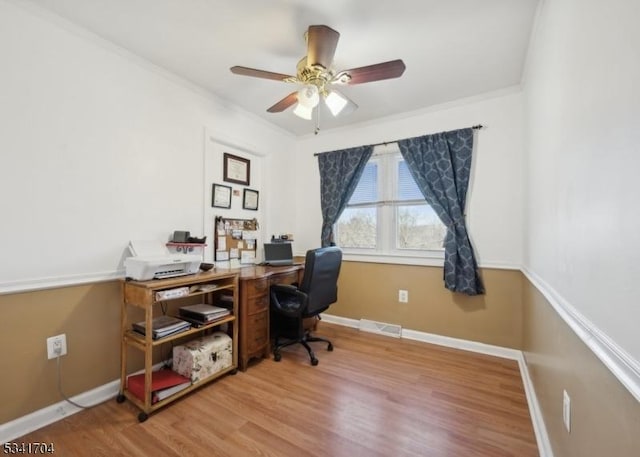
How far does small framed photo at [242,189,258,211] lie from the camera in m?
3.14

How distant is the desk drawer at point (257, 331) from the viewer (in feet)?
7.76

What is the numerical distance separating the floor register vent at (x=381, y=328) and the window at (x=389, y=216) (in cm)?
80

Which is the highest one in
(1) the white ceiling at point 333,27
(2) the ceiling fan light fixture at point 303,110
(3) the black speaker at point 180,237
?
(1) the white ceiling at point 333,27

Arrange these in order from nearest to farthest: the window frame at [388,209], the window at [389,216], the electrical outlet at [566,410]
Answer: the electrical outlet at [566,410], the window at [389,216], the window frame at [388,209]

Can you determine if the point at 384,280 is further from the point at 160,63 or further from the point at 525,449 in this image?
the point at 160,63

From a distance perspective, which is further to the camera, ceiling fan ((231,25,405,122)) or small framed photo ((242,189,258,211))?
small framed photo ((242,189,258,211))

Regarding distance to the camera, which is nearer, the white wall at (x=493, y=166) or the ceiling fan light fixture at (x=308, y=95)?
the ceiling fan light fixture at (x=308, y=95)

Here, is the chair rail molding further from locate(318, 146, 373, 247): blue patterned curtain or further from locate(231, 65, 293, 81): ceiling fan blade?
locate(318, 146, 373, 247): blue patterned curtain

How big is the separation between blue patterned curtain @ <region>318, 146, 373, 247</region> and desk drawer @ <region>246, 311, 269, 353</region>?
4.29 ft

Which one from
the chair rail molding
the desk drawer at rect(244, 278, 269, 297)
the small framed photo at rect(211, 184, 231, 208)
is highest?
the small framed photo at rect(211, 184, 231, 208)

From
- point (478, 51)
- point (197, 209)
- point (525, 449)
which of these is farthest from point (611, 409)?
point (197, 209)

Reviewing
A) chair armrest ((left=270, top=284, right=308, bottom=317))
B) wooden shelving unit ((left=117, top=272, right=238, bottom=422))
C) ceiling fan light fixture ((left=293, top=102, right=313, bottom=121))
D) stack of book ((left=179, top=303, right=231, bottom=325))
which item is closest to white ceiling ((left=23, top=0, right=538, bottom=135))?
ceiling fan light fixture ((left=293, top=102, right=313, bottom=121))

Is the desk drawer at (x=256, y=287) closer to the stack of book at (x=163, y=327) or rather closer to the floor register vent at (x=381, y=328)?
the stack of book at (x=163, y=327)

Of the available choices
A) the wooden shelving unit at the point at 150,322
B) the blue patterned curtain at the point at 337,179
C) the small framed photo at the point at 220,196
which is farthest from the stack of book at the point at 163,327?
the blue patterned curtain at the point at 337,179
